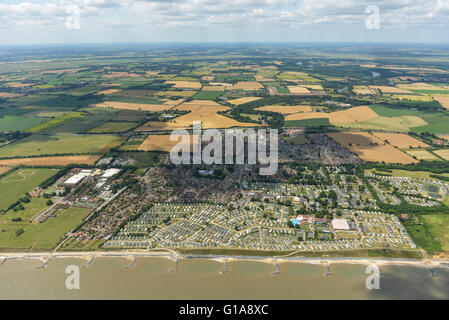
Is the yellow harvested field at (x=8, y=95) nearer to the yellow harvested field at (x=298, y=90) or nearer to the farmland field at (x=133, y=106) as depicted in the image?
the farmland field at (x=133, y=106)

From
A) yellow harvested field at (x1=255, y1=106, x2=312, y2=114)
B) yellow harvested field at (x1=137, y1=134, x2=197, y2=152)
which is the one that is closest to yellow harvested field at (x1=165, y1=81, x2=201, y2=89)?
yellow harvested field at (x1=255, y1=106, x2=312, y2=114)

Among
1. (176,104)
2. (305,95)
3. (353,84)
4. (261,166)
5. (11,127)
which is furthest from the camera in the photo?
→ (353,84)

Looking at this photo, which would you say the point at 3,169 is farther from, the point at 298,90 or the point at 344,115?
the point at 298,90

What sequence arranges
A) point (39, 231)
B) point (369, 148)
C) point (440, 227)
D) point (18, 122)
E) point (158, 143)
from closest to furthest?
point (440, 227)
point (39, 231)
point (369, 148)
point (158, 143)
point (18, 122)

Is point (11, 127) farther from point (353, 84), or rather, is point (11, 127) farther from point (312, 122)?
point (353, 84)

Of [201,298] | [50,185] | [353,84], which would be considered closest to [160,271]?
[201,298]

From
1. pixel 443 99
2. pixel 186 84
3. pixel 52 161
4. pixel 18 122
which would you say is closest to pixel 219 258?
pixel 52 161
